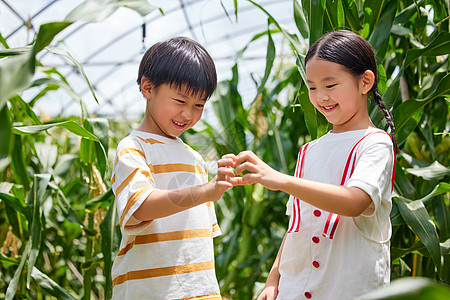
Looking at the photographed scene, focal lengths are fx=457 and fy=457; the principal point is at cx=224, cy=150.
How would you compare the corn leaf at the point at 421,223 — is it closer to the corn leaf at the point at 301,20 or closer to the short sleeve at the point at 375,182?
the short sleeve at the point at 375,182

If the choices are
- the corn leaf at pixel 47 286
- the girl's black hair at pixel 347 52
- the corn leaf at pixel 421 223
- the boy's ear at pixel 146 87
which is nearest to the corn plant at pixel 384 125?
the corn leaf at pixel 421 223

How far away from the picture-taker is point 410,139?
3.79 feet

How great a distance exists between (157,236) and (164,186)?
0.27 ft

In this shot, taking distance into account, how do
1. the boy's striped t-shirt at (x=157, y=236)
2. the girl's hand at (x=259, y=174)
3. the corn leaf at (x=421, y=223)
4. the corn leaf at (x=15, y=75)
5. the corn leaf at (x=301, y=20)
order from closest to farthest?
the corn leaf at (x=15, y=75), the girl's hand at (x=259, y=174), the boy's striped t-shirt at (x=157, y=236), the corn leaf at (x=421, y=223), the corn leaf at (x=301, y=20)

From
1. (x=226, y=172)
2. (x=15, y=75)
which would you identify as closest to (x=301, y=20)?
(x=226, y=172)

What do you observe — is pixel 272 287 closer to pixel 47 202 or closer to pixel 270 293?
pixel 270 293

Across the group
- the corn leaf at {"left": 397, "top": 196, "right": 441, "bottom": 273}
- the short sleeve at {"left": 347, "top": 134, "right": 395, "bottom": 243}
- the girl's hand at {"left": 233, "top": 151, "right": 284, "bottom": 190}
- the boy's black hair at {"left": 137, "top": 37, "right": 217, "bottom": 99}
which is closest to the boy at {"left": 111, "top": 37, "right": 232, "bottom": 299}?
the boy's black hair at {"left": 137, "top": 37, "right": 217, "bottom": 99}

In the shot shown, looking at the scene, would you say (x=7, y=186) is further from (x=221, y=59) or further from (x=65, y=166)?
(x=221, y=59)

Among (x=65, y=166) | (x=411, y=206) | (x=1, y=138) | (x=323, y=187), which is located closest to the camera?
(x=1, y=138)

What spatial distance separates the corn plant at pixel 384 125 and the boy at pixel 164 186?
0.23 metres

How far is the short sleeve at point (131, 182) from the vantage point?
0.66 meters

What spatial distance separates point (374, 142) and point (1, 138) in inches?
19.2

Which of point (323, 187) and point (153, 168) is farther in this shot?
point (153, 168)

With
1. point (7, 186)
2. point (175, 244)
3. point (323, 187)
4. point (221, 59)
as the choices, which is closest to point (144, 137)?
point (175, 244)
